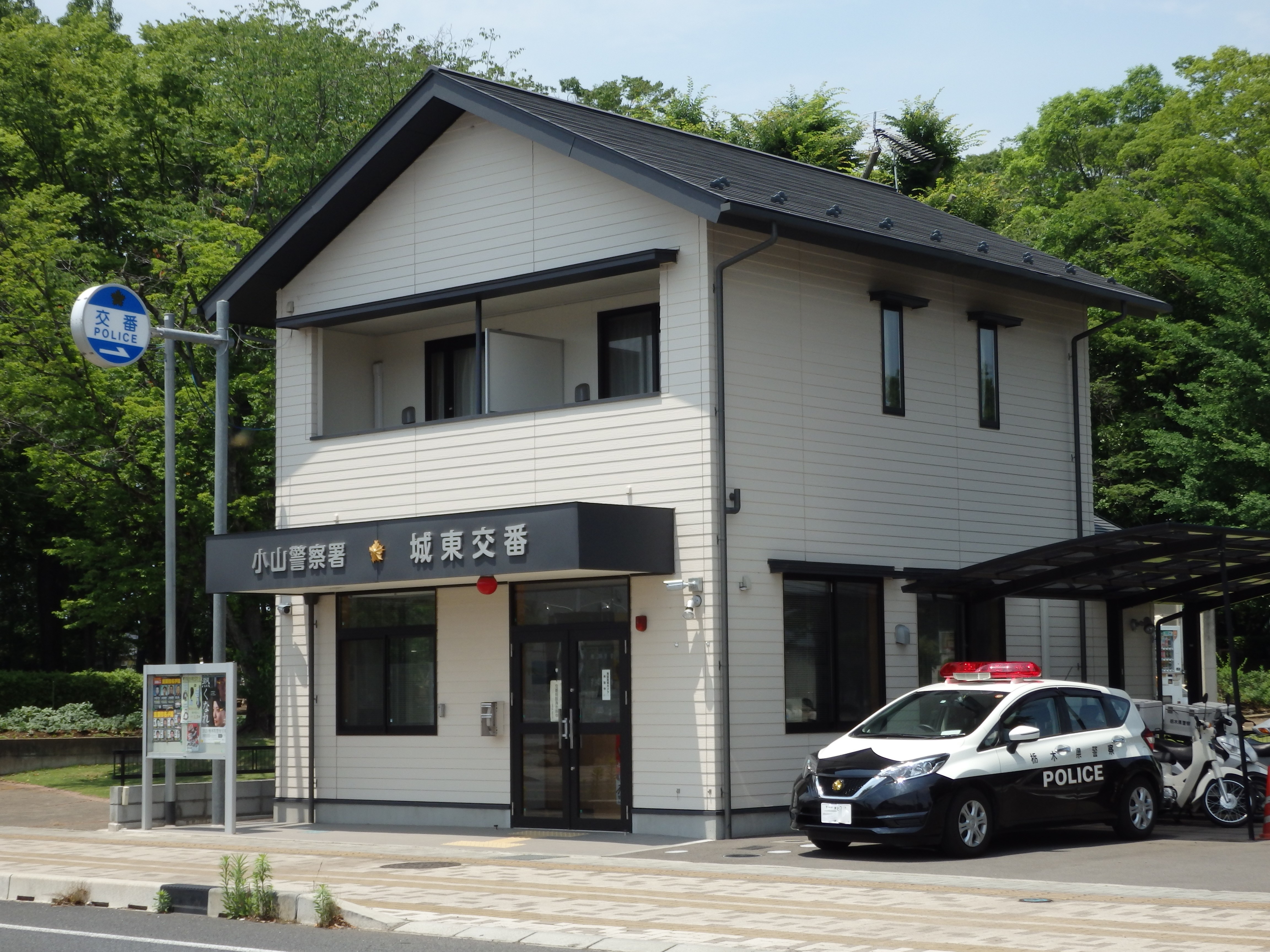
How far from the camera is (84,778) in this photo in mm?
27625

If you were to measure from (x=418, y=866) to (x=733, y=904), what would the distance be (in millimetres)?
4223

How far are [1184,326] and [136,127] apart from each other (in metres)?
24.3

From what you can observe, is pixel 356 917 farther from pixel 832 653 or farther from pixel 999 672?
pixel 832 653

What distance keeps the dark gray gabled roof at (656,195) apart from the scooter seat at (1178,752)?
243 inches

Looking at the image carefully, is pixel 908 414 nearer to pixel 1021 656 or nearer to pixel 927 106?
pixel 1021 656

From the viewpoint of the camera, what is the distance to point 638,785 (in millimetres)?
17203

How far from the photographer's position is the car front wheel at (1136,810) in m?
15.8

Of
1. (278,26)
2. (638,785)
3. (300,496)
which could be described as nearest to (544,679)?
(638,785)

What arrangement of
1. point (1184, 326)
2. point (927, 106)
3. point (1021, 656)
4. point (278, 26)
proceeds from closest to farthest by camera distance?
point (1021, 656)
point (1184, 326)
point (278, 26)
point (927, 106)

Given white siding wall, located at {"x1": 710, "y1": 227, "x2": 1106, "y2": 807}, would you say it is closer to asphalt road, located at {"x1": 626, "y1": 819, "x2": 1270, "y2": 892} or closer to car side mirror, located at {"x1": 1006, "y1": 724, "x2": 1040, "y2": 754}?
asphalt road, located at {"x1": 626, "y1": 819, "x2": 1270, "y2": 892}

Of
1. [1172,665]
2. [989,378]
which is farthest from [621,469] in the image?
[1172,665]

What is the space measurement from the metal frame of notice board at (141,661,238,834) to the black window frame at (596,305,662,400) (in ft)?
18.4

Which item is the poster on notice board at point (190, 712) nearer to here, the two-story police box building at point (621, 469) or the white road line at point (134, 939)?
the two-story police box building at point (621, 469)

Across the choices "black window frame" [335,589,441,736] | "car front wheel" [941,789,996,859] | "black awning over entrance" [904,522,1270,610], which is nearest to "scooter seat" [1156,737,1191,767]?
"black awning over entrance" [904,522,1270,610]
